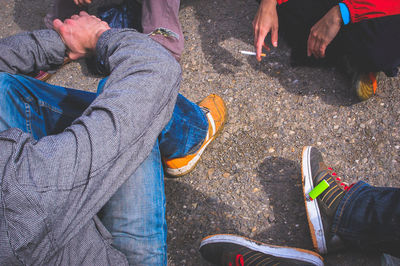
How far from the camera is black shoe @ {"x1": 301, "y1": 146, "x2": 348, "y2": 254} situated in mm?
1578

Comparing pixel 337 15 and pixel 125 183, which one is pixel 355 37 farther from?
pixel 125 183

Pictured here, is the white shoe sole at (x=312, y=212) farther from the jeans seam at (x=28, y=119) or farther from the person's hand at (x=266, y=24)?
the jeans seam at (x=28, y=119)

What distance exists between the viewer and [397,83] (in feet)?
6.86

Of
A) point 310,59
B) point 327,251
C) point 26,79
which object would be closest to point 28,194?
point 26,79

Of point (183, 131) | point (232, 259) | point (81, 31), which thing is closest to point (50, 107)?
point (81, 31)

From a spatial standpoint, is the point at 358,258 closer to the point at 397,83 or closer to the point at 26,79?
the point at 397,83

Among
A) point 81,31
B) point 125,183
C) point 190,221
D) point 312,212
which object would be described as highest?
point 81,31

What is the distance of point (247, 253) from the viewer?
1.56m

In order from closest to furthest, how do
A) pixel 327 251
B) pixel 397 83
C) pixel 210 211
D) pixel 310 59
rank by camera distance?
1. pixel 327 251
2. pixel 210 211
3. pixel 397 83
4. pixel 310 59

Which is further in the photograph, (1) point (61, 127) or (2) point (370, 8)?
(2) point (370, 8)

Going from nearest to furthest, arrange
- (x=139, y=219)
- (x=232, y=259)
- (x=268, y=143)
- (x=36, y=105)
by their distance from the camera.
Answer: (x=139, y=219), (x=36, y=105), (x=232, y=259), (x=268, y=143)

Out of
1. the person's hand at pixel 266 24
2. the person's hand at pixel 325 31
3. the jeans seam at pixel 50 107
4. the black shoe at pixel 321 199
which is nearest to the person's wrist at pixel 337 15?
the person's hand at pixel 325 31

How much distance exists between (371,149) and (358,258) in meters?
0.71

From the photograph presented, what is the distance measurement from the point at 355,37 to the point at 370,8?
20 centimetres
